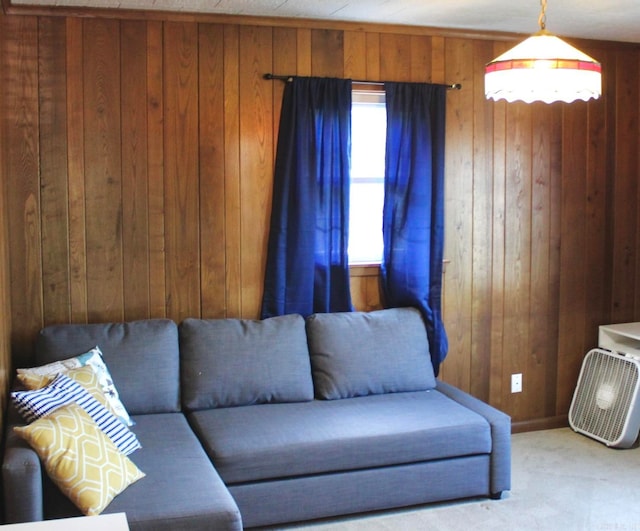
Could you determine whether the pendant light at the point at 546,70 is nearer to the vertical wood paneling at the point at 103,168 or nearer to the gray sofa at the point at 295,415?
the gray sofa at the point at 295,415

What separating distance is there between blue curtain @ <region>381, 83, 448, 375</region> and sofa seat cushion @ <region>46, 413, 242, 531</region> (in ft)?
5.08

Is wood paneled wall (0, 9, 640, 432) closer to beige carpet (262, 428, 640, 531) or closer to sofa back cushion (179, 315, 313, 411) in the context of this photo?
sofa back cushion (179, 315, 313, 411)

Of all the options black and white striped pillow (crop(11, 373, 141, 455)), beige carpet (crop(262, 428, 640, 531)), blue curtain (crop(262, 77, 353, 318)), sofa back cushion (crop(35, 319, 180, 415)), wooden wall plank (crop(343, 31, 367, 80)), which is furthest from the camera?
wooden wall plank (crop(343, 31, 367, 80))

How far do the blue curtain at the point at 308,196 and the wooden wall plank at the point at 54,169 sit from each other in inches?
39.3

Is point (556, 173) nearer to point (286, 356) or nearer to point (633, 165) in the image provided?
point (633, 165)

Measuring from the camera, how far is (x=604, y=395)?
4688mm

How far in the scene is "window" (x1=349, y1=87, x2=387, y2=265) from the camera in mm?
4418

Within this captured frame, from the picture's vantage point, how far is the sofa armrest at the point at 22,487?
275 cm

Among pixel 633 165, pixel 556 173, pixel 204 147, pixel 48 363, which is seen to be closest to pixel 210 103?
pixel 204 147

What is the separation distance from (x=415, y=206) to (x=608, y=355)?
1468 mm

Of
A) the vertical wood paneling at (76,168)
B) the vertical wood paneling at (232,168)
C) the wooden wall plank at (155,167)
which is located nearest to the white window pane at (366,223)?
the vertical wood paneling at (232,168)

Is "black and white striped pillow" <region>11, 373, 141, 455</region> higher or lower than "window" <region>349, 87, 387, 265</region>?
lower

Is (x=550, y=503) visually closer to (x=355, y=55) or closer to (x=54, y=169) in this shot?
(x=355, y=55)

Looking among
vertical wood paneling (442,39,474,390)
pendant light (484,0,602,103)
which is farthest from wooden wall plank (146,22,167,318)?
pendant light (484,0,602,103)
